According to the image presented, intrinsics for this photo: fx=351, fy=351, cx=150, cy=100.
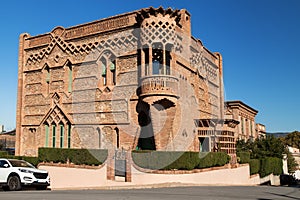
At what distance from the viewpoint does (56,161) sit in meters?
23.2

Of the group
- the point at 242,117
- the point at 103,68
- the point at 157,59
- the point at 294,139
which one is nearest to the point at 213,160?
the point at 157,59

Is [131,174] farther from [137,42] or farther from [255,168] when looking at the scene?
[255,168]

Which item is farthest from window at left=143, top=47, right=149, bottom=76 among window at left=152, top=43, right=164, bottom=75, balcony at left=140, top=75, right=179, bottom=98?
balcony at left=140, top=75, right=179, bottom=98

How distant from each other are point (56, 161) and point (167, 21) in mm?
11551

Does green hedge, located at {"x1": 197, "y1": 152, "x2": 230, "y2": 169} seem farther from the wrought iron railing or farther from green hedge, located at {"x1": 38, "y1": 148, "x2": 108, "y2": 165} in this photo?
green hedge, located at {"x1": 38, "y1": 148, "x2": 108, "y2": 165}

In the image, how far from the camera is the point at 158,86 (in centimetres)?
2059

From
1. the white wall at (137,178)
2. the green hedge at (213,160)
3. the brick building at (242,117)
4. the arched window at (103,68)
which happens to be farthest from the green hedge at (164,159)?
the brick building at (242,117)

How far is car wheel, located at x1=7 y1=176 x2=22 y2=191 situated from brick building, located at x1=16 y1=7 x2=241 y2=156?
348 inches

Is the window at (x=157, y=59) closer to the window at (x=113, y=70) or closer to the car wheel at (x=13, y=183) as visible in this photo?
the window at (x=113, y=70)

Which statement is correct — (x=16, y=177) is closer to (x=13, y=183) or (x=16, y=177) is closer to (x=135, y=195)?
(x=13, y=183)

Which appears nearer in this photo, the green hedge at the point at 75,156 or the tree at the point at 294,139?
the green hedge at the point at 75,156

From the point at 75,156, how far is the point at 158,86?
6.99 metres

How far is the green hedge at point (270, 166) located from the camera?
3038cm

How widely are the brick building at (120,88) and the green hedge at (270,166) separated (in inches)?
221
